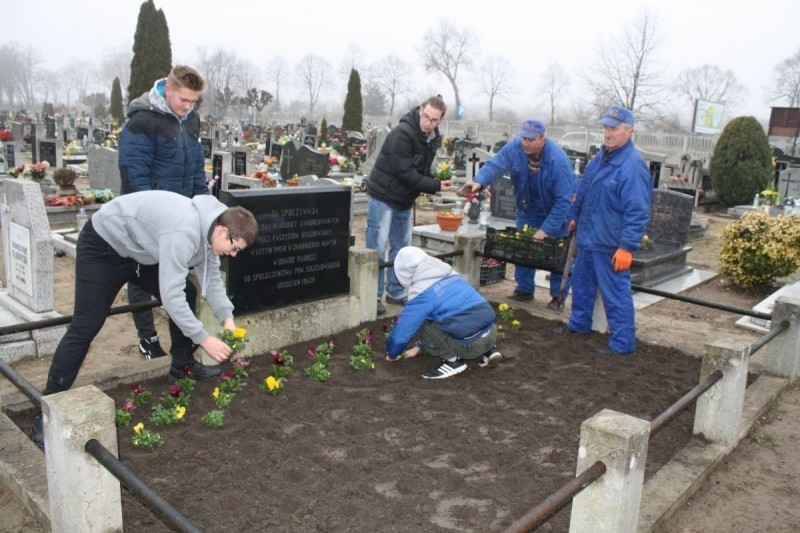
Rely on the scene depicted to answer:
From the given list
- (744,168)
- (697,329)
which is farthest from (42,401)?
(744,168)

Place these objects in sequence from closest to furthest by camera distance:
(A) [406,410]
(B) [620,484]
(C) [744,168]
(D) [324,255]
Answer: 1. (B) [620,484]
2. (A) [406,410]
3. (D) [324,255]
4. (C) [744,168]

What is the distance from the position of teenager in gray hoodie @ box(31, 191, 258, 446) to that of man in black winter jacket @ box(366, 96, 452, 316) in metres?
2.52

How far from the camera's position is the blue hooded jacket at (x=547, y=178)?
6137mm

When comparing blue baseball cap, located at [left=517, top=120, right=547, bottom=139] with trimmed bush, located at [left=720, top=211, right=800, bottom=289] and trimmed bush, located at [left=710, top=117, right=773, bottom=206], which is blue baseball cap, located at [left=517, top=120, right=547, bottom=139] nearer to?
trimmed bush, located at [left=720, top=211, right=800, bottom=289]

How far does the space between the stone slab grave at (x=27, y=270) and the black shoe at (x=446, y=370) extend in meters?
3.10

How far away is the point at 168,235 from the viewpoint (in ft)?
10.3

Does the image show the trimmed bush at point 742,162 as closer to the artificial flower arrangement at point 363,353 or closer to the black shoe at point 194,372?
the artificial flower arrangement at point 363,353

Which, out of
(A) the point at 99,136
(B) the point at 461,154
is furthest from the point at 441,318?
(A) the point at 99,136

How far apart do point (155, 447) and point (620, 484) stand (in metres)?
2.34

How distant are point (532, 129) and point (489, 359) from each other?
2.29 m

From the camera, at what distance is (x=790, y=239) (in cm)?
834

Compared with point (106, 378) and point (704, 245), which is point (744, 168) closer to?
point (704, 245)

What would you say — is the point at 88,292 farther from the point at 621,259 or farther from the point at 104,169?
the point at 104,169

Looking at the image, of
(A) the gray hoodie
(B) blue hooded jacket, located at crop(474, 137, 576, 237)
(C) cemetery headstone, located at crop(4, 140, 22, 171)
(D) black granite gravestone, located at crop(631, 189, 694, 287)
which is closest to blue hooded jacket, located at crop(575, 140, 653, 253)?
(B) blue hooded jacket, located at crop(474, 137, 576, 237)
